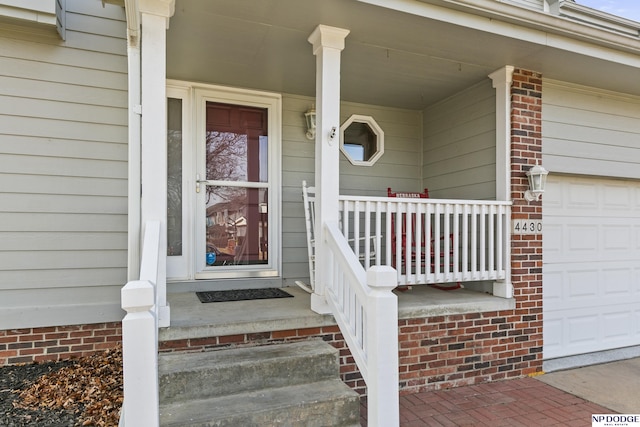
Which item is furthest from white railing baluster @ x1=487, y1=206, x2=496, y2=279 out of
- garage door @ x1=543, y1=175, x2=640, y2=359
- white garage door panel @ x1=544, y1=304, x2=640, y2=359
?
white garage door panel @ x1=544, y1=304, x2=640, y2=359

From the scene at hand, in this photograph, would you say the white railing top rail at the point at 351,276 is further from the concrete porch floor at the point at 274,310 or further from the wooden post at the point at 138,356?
the wooden post at the point at 138,356

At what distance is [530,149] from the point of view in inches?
143

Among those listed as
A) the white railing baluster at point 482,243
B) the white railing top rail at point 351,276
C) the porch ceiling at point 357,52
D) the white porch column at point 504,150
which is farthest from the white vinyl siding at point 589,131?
the white railing top rail at point 351,276

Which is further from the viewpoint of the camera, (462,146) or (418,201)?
(462,146)

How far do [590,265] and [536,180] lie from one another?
132cm

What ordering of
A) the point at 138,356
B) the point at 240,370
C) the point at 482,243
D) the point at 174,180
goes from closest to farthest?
the point at 138,356, the point at 240,370, the point at 482,243, the point at 174,180

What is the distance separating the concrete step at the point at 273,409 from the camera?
2000 mm

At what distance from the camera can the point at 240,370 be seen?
2289 millimetres

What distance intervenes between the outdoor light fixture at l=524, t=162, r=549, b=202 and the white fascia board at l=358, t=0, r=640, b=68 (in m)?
0.98

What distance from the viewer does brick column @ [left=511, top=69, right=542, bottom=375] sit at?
3539 mm

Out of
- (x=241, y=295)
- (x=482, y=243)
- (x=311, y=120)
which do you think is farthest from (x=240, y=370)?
(x=311, y=120)

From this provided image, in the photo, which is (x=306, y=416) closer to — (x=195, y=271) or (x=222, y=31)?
(x=195, y=271)

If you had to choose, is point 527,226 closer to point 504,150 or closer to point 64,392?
point 504,150

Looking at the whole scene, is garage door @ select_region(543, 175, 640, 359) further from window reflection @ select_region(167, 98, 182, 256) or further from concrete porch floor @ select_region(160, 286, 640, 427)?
window reflection @ select_region(167, 98, 182, 256)
